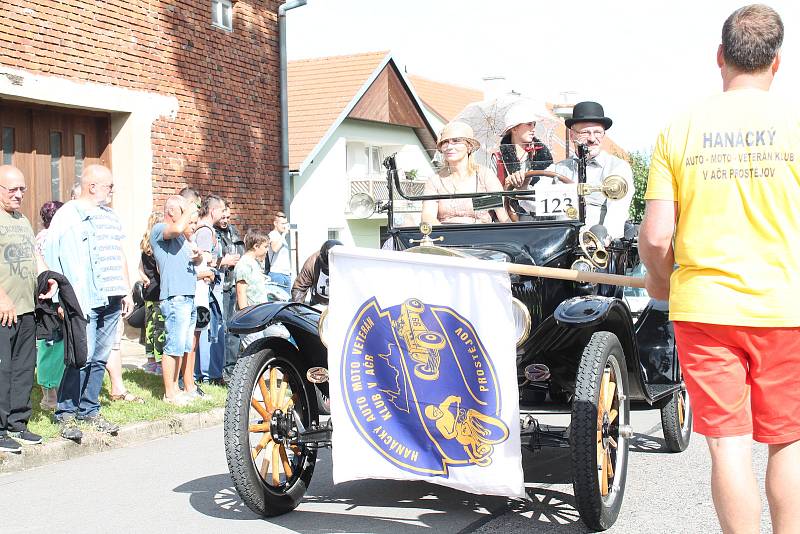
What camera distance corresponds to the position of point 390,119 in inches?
1243

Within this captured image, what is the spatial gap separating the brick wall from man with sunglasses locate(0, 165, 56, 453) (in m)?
5.06

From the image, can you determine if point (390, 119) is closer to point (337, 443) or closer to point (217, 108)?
point (217, 108)

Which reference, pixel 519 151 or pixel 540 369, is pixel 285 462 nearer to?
pixel 540 369

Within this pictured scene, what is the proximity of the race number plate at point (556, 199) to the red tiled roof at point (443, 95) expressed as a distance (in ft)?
122

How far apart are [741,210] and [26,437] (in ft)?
17.4

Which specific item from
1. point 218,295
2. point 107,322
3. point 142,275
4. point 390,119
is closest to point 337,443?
point 107,322

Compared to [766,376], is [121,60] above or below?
above

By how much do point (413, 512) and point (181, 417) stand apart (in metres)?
3.55

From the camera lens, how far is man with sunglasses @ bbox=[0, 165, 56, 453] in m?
6.73

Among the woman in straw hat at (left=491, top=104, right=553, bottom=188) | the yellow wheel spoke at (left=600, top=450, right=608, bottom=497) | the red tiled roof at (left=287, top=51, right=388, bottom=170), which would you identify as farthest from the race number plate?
the red tiled roof at (left=287, top=51, right=388, bottom=170)

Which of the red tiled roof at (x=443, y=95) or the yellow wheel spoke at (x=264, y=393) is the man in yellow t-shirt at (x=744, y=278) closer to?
the yellow wheel spoke at (x=264, y=393)

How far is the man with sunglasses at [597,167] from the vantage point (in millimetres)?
6426

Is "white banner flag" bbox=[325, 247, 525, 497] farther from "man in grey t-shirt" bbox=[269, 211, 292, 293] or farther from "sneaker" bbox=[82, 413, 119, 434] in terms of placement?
"man in grey t-shirt" bbox=[269, 211, 292, 293]

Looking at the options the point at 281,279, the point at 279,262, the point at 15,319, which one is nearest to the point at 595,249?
the point at 15,319
